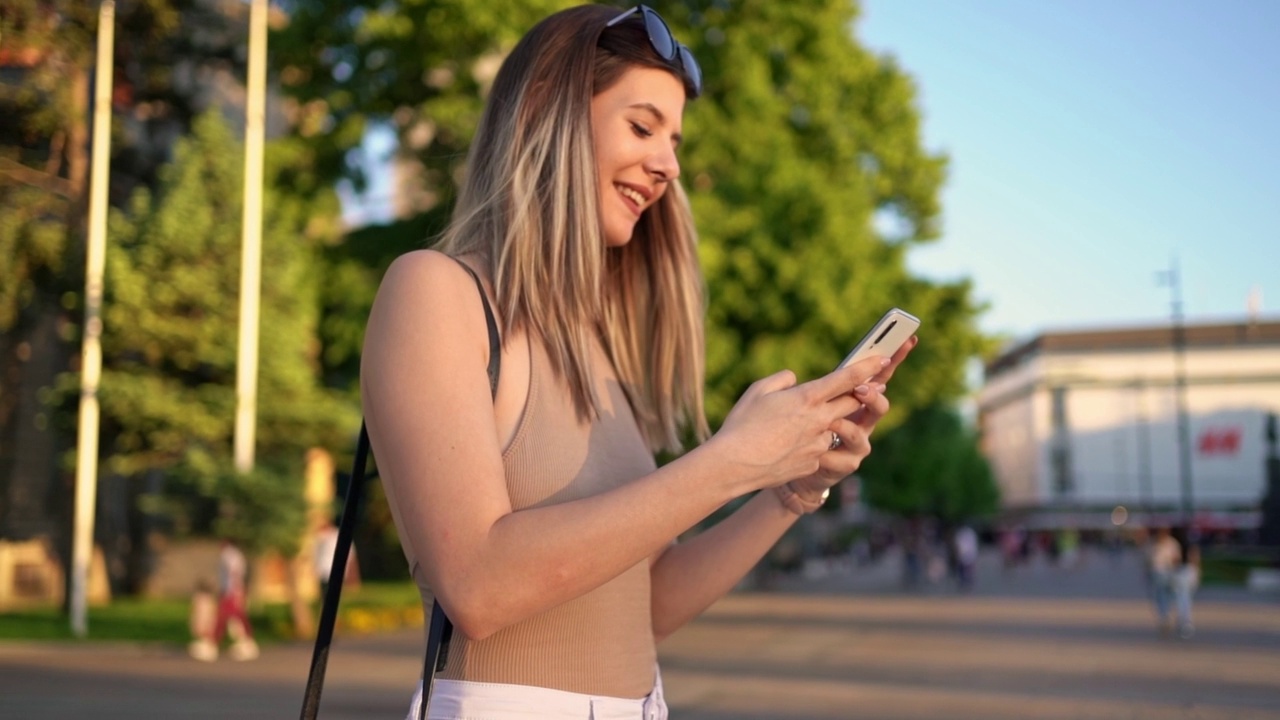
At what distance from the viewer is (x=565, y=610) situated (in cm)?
183

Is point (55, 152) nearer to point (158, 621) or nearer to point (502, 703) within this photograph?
point (158, 621)

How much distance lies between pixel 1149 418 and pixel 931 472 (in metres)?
54.9

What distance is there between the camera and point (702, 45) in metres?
23.6

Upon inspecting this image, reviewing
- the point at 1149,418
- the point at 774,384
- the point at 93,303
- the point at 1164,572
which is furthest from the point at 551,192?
the point at 1149,418

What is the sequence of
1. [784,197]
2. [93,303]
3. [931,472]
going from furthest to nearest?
1. [931,472]
2. [784,197]
3. [93,303]

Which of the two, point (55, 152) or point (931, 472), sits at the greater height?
point (55, 152)

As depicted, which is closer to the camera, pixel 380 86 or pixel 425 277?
pixel 425 277

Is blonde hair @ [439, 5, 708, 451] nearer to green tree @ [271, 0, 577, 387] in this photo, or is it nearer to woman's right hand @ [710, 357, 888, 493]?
woman's right hand @ [710, 357, 888, 493]

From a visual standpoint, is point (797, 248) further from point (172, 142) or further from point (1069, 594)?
point (1069, 594)

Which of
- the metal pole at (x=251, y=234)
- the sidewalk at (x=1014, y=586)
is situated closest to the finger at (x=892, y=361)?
Answer: the metal pole at (x=251, y=234)

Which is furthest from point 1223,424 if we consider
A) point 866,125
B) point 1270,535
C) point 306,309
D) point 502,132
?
point 502,132

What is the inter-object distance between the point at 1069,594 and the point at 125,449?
2546cm

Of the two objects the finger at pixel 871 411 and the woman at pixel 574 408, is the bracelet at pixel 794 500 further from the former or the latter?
the finger at pixel 871 411

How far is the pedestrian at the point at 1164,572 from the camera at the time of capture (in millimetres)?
23875
